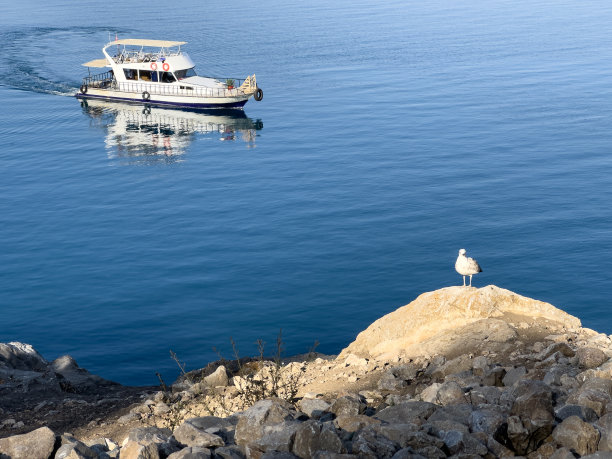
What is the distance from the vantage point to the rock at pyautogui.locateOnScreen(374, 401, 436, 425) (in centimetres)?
974

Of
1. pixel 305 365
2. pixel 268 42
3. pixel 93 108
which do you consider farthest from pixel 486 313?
pixel 268 42

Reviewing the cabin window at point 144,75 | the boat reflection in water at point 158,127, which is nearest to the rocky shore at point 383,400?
the boat reflection in water at point 158,127

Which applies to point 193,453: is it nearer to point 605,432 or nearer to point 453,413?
point 453,413

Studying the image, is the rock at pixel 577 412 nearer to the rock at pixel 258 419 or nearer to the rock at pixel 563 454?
the rock at pixel 563 454

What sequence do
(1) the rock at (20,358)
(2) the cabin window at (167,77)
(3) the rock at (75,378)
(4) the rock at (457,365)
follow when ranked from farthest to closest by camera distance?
(2) the cabin window at (167,77)
(1) the rock at (20,358)
(3) the rock at (75,378)
(4) the rock at (457,365)

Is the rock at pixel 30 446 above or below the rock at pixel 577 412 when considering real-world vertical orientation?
below

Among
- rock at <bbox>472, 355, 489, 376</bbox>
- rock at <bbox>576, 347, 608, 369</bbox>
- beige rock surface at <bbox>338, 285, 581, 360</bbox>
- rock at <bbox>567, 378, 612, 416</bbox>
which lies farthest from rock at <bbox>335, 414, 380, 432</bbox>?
beige rock surface at <bbox>338, 285, 581, 360</bbox>

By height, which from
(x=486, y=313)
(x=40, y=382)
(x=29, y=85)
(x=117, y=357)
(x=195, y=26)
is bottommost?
(x=117, y=357)

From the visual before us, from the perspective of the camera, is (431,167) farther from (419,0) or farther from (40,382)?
(419,0)

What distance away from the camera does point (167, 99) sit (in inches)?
2571

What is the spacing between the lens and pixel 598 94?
57.1 m

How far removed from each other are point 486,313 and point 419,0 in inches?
4289

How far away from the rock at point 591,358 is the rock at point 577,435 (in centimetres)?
347

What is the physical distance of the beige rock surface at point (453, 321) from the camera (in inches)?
572
